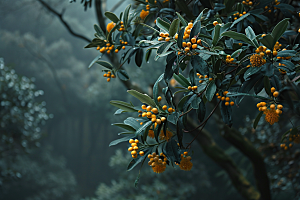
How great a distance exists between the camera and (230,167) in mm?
1886

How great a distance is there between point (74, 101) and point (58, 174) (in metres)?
1.93

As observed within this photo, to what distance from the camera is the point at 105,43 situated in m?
0.93

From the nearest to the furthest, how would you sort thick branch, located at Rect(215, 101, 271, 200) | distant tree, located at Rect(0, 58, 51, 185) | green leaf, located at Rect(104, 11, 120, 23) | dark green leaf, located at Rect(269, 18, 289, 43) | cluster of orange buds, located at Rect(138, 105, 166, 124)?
dark green leaf, located at Rect(269, 18, 289, 43), cluster of orange buds, located at Rect(138, 105, 166, 124), green leaf, located at Rect(104, 11, 120, 23), thick branch, located at Rect(215, 101, 271, 200), distant tree, located at Rect(0, 58, 51, 185)

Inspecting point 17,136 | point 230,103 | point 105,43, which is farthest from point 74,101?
point 230,103

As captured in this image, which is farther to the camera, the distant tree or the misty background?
the misty background

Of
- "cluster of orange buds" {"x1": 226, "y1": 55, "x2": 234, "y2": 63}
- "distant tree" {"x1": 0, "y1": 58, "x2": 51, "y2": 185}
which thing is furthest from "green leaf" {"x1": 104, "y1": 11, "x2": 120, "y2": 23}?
"distant tree" {"x1": 0, "y1": 58, "x2": 51, "y2": 185}

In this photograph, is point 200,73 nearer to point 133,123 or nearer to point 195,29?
point 195,29

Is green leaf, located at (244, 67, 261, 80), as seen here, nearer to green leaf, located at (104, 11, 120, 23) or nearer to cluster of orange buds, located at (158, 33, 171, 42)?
cluster of orange buds, located at (158, 33, 171, 42)

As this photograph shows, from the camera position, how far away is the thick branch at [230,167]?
181 centimetres

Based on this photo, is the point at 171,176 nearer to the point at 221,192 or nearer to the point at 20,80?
the point at 221,192

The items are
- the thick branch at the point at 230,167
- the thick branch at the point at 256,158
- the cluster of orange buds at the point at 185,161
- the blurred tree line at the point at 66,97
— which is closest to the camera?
the cluster of orange buds at the point at 185,161

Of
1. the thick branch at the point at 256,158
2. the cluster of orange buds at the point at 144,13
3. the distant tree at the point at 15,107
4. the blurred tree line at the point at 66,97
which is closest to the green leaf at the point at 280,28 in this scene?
the cluster of orange buds at the point at 144,13

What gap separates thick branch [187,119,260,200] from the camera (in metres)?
1.81

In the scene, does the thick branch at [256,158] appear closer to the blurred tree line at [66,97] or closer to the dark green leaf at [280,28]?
the dark green leaf at [280,28]
